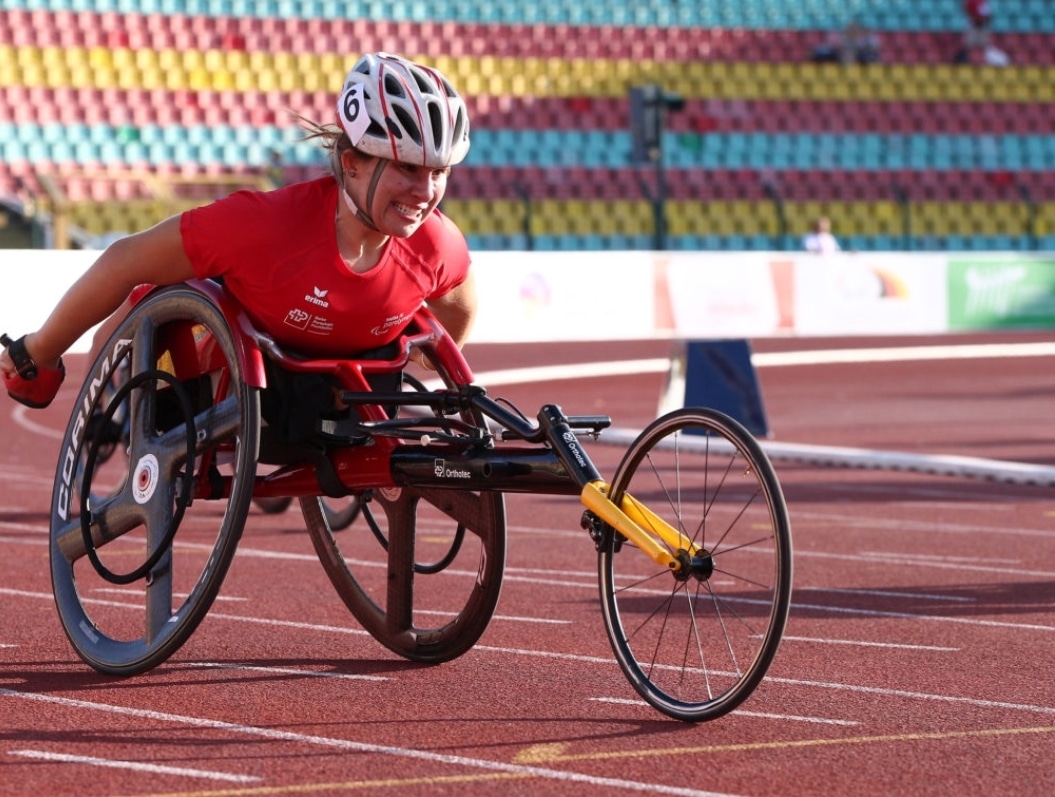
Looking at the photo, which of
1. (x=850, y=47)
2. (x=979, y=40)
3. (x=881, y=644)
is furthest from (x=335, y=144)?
(x=979, y=40)

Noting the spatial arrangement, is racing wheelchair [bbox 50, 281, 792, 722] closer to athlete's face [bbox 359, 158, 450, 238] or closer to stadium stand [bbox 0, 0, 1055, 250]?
athlete's face [bbox 359, 158, 450, 238]

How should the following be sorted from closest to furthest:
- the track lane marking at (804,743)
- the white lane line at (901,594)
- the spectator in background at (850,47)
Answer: the track lane marking at (804,743), the white lane line at (901,594), the spectator in background at (850,47)

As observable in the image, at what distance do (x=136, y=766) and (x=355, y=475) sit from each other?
132 cm

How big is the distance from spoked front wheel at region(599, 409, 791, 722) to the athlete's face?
0.95 metres

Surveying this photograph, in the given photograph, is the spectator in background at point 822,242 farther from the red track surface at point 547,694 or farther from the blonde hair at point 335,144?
the blonde hair at point 335,144

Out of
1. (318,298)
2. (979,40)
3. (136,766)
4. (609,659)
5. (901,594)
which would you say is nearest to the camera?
(136,766)

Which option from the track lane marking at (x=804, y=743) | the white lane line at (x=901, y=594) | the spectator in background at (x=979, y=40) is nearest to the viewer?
the track lane marking at (x=804, y=743)

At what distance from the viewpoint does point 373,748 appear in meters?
4.71

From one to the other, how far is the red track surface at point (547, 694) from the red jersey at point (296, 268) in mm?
1079

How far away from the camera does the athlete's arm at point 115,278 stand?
552cm

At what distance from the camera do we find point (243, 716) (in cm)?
509

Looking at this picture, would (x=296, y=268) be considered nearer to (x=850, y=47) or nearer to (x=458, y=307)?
(x=458, y=307)

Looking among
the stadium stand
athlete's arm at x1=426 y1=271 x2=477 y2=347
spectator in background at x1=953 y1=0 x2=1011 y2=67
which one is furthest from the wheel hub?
spectator in background at x1=953 y1=0 x2=1011 y2=67

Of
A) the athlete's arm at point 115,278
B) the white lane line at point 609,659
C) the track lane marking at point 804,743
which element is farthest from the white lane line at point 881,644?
the athlete's arm at point 115,278
